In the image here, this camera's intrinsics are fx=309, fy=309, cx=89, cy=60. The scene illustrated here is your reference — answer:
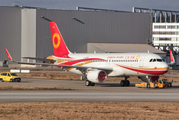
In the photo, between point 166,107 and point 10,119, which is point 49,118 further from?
point 166,107

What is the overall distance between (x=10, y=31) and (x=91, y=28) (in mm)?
25426

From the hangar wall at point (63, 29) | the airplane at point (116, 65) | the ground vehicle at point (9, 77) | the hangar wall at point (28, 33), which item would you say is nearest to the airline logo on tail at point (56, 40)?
the airplane at point (116, 65)

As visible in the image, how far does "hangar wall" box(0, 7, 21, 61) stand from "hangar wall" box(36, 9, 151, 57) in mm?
7652

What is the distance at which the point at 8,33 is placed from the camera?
312 ft

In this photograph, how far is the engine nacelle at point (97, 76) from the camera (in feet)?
132

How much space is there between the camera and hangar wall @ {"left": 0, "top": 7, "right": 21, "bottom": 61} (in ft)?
309

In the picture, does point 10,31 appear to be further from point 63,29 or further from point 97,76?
point 97,76

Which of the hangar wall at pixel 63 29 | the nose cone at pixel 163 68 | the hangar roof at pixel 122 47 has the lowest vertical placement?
the nose cone at pixel 163 68

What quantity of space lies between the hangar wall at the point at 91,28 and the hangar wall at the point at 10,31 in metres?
7.65

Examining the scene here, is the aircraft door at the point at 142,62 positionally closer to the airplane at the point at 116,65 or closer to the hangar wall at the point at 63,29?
the airplane at the point at 116,65

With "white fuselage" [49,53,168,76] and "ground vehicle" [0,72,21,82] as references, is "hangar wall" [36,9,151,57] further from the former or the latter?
"white fuselage" [49,53,168,76]

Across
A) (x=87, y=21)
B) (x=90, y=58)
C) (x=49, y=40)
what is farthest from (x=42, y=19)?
(x=90, y=58)

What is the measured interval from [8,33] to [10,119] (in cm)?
8283

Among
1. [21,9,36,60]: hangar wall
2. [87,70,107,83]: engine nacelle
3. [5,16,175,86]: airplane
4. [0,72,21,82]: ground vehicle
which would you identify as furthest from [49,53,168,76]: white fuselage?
[21,9,36,60]: hangar wall
